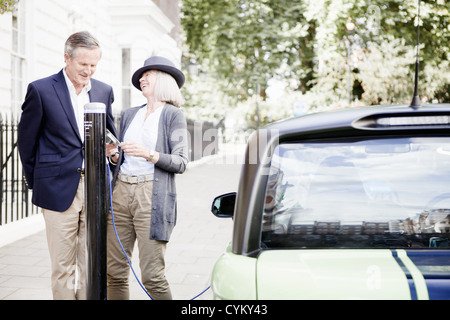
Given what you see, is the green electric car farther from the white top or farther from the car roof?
the white top

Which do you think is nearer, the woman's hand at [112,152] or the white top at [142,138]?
the woman's hand at [112,152]

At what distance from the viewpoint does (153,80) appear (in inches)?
140

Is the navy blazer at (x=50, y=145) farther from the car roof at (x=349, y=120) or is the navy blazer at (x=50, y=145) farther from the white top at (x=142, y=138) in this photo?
the car roof at (x=349, y=120)

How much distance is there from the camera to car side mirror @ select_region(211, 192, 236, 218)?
2834 mm

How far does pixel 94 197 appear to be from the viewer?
270 cm

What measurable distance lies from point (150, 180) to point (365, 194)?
5.87 ft

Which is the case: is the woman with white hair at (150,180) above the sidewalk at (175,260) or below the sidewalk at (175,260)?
above

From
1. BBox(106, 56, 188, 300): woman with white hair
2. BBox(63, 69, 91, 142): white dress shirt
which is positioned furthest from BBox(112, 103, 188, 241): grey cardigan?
BBox(63, 69, 91, 142): white dress shirt

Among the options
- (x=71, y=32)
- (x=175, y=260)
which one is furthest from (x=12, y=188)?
(x=71, y=32)

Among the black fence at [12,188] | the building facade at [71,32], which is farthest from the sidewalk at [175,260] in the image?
the building facade at [71,32]

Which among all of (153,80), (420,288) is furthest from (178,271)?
(420,288)

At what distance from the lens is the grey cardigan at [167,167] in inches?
133

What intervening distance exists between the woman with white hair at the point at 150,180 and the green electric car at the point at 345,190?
4.78ft
